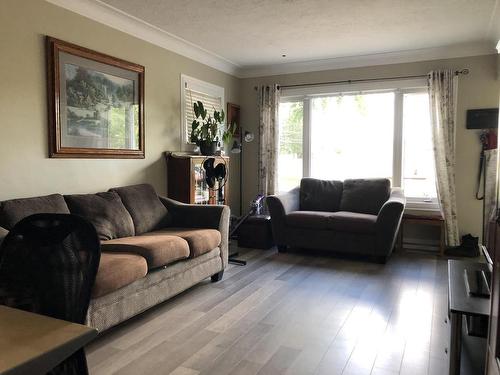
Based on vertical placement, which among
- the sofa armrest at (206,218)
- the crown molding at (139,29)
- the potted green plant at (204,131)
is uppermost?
the crown molding at (139,29)

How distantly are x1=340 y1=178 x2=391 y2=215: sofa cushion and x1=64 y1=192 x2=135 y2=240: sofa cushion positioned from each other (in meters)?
2.73

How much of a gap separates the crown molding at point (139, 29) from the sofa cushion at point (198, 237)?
2026 mm

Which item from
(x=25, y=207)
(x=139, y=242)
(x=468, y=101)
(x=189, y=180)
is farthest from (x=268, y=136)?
(x=25, y=207)

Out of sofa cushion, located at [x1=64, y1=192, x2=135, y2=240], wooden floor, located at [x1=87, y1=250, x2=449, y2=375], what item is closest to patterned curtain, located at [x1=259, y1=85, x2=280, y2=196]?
wooden floor, located at [x1=87, y1=250, x2=449, y2=375]

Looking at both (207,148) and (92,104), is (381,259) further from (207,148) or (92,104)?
(92,104)

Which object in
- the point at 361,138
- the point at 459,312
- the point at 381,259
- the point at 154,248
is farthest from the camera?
the point at 361,138

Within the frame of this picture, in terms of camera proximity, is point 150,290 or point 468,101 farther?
point 468,101

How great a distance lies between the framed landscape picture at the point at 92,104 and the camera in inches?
130

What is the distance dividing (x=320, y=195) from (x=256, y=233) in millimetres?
987

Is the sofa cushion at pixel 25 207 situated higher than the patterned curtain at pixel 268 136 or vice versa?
the patterned curtain at pixel 268 136

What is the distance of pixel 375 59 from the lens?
5.33m

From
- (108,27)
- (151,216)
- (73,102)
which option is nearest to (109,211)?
(151,216)

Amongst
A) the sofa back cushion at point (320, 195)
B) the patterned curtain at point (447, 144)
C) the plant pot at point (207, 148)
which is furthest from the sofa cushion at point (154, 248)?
the patterned curtain at point (447, 144)

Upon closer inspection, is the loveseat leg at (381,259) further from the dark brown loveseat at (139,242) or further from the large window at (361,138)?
the dark brown loveseat at (139,242)
